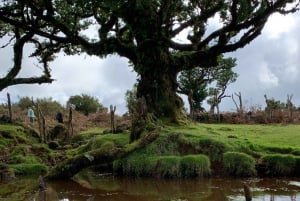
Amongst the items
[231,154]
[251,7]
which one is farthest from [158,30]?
[231,154]

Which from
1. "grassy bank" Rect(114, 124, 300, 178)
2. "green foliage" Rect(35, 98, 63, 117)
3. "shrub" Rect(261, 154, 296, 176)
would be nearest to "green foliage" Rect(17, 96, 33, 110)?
"green foliage" Rect(35, 98, 63, 117)

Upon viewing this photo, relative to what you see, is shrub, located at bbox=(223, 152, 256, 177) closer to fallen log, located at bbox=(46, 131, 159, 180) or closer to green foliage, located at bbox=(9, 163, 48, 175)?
fallen log, located at bbox=(46, 131, 159, 180)

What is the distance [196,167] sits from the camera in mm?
20000

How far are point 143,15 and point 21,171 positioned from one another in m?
10.5

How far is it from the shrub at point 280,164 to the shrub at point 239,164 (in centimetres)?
66

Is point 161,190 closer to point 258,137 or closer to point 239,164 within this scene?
→ point 239,164

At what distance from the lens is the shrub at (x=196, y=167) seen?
19969 millimetres

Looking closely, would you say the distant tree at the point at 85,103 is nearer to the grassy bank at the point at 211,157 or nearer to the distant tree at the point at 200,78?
the distant tree at the point at 200,78

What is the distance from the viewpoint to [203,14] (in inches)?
1005

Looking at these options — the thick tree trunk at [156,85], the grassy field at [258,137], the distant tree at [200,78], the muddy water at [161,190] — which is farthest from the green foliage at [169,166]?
the distant tree at [200,78]

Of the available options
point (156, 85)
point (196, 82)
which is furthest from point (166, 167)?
point (196, 82)

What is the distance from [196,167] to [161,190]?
2.94 m

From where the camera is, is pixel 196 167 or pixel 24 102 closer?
pixel 196 167

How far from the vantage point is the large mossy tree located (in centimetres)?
2525
